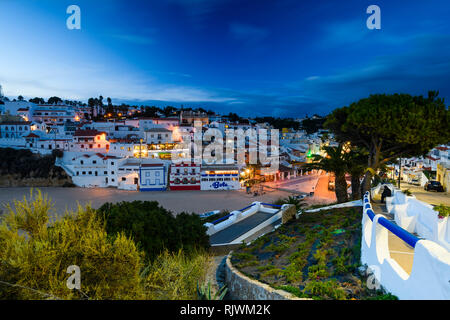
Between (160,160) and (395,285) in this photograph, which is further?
(160,160)

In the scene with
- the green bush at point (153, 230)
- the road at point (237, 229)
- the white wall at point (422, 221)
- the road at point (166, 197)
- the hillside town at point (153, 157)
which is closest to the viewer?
the white wall at point (422, 221)

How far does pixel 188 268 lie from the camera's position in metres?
5.72

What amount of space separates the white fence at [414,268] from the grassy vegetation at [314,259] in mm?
362

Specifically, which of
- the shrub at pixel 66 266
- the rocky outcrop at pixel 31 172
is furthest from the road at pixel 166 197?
the shrub at pixel 66 266

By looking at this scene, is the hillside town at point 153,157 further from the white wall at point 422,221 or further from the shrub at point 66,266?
the shrub at point 66,266

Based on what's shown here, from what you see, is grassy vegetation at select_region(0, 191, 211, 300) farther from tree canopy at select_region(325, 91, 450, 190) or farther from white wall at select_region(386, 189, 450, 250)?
tree canopy at select_region(325, 91, 450, 190)

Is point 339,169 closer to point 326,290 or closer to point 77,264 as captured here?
point 326,290

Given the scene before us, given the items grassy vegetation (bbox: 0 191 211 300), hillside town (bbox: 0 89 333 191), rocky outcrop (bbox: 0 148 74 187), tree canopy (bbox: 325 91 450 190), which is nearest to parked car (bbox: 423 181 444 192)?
A: tree canopy (bbox: 325 91 450 190)

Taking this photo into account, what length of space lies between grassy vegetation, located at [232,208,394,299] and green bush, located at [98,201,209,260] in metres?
2.03

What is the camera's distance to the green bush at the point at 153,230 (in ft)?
27.1

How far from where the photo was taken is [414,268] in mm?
3512
